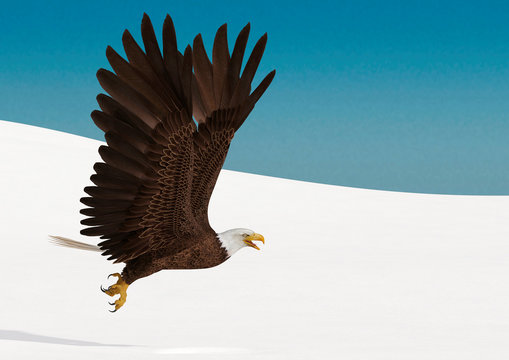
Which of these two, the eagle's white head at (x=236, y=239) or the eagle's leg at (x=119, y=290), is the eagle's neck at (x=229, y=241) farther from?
the eagle's leg at (x=119, y=290)

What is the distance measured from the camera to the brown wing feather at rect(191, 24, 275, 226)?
16.2ft

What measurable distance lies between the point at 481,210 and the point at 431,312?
11297 mm

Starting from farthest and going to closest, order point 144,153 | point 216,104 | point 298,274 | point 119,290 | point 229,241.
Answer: point 298,274
point 229,241
point 119,290
point 216,104
point 144,153

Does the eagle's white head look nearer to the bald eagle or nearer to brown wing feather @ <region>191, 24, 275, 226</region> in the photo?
the bald eagle

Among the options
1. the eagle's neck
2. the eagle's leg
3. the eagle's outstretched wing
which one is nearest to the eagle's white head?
the eagle's neck

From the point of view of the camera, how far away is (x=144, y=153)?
15.3ft

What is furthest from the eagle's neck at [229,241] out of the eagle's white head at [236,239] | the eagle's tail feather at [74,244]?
the eagle's tail feather at [74,244]

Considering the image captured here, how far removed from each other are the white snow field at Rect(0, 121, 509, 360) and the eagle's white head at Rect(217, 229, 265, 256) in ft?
3.84

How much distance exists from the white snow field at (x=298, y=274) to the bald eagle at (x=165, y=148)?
4.00ft

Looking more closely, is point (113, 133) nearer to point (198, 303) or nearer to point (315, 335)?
point (315, 335)

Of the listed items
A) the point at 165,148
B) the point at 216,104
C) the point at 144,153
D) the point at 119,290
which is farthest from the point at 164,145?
the point at 119,290

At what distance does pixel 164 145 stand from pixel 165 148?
0.08ft

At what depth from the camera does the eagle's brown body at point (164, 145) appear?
448 cm

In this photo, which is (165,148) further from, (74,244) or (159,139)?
(74,244)
